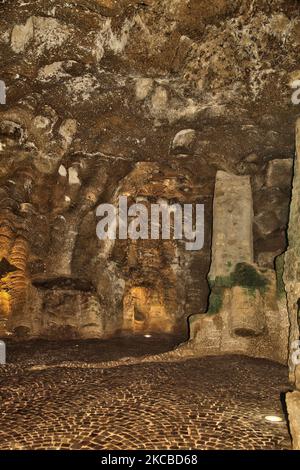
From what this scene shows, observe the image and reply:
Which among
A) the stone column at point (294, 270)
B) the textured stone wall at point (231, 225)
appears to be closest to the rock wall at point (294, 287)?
the stone column at point (294, 270)

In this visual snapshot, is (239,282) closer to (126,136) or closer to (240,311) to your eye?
(240,311)

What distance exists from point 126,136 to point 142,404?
1220 cm

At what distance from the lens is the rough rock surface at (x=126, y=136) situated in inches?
477

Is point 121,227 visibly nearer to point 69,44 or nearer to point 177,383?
point 69,44

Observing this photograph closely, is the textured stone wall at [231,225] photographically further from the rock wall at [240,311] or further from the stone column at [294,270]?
the stone column at [294,270]

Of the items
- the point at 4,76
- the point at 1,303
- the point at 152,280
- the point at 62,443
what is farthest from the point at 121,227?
the point at 62,443

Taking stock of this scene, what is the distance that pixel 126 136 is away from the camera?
54.6 ft

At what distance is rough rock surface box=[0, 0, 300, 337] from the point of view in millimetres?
12125

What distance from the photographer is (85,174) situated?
59.0 ft

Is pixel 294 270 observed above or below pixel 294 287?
above

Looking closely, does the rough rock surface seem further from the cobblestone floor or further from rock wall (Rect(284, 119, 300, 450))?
the cobblestone floor

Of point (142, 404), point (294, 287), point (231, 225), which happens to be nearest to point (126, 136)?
point (231, 225)

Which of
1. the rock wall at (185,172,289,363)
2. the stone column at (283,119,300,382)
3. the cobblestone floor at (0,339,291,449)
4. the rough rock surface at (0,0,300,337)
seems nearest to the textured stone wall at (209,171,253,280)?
the rock wall at (185,172,289,363)

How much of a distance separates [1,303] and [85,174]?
7.05 meters
